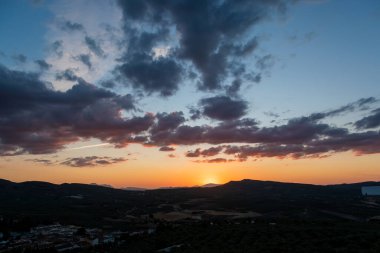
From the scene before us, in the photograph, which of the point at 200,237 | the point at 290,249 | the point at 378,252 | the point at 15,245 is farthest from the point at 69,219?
the point at 378,252

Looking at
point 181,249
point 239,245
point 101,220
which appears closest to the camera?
point 239,245

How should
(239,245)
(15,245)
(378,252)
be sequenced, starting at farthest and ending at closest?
(15,245) → (239,245) → (378,252)

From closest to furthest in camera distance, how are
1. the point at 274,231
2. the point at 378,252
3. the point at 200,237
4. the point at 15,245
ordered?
the point at 378,252 < the point at 274,231 < the point at 200,237 < the point at 15,245

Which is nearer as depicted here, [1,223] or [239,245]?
[239,245]

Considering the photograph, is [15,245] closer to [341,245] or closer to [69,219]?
[69,219]

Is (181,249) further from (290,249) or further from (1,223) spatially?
(1,223)

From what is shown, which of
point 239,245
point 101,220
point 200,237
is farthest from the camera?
point 101,220

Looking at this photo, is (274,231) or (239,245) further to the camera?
(274,231)

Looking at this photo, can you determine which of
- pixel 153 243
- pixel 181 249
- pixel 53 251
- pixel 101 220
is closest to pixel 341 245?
pixel 181 249
